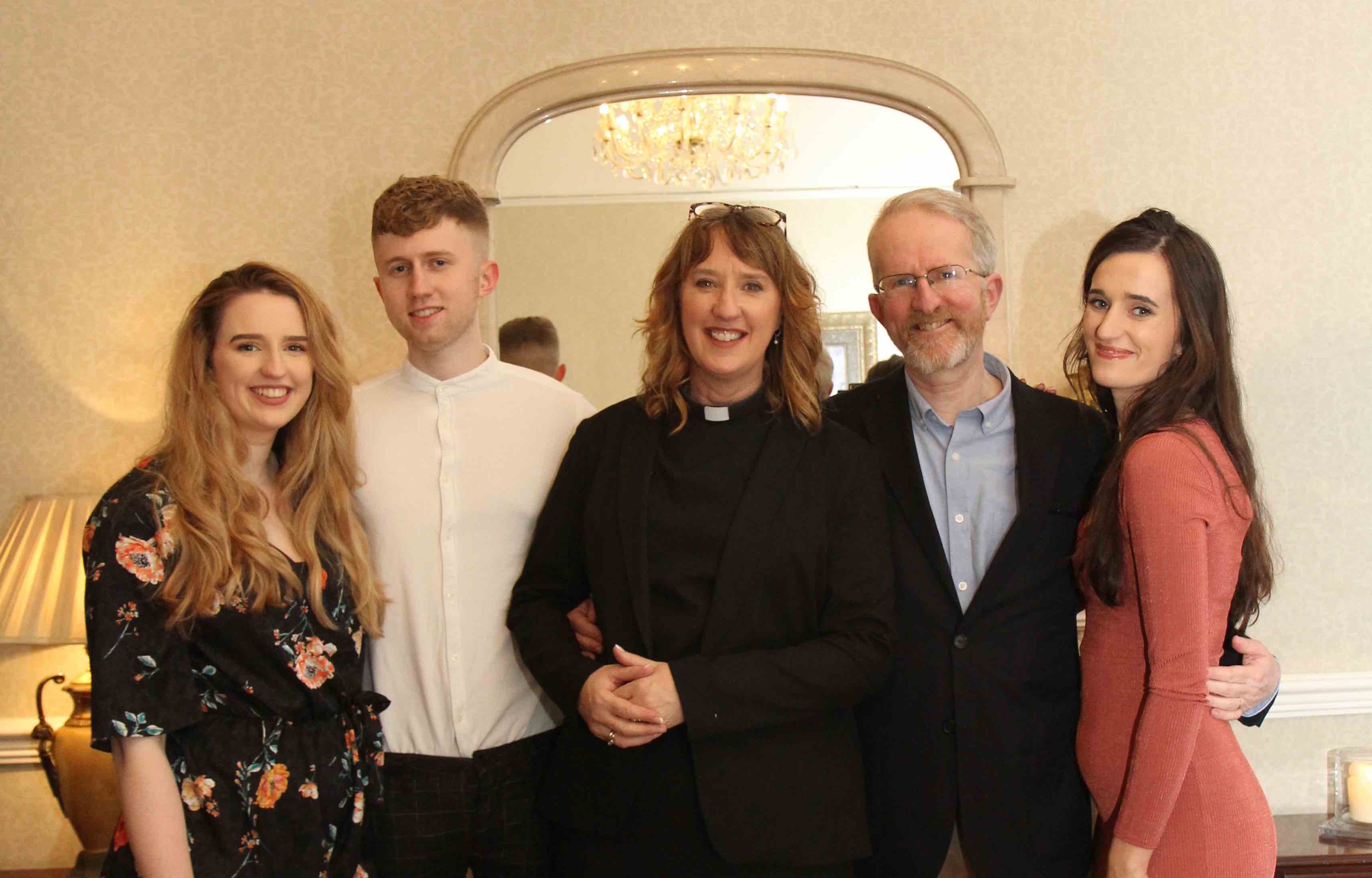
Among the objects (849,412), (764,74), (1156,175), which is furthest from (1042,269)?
(849,412)

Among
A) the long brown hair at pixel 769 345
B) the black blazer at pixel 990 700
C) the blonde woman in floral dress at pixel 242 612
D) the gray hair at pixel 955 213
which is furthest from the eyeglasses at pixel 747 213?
the blonde woman in floral dress at pixel 242 612

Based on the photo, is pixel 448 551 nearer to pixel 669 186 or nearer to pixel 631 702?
pixel 631 702

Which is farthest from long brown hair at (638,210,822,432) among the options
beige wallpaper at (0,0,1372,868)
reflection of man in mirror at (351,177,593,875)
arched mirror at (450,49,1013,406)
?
beige wallpaper at (0,0,1372,868)

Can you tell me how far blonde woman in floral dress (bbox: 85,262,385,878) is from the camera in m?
1.63

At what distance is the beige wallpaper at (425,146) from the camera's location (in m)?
2.99

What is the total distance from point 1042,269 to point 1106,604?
1438 mm

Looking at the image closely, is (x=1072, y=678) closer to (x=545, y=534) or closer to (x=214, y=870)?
(x=545, y=534)

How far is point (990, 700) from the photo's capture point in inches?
72.1

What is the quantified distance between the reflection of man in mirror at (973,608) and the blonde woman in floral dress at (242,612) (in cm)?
94

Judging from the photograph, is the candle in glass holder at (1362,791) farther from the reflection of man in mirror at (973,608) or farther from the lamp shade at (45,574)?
the lamp shade at (45,574)

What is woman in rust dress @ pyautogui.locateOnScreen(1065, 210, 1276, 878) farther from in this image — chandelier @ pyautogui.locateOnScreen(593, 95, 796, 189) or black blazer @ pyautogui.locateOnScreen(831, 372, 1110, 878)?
chandelier @ pyautogui.locateOnScreen(593, 95, 796, 189)

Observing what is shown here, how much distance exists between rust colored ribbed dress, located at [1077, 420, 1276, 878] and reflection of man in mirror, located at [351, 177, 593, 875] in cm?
103

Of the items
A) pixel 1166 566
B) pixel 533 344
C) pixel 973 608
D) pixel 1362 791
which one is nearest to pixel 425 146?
pixel 533 344

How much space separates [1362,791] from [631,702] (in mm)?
2126
